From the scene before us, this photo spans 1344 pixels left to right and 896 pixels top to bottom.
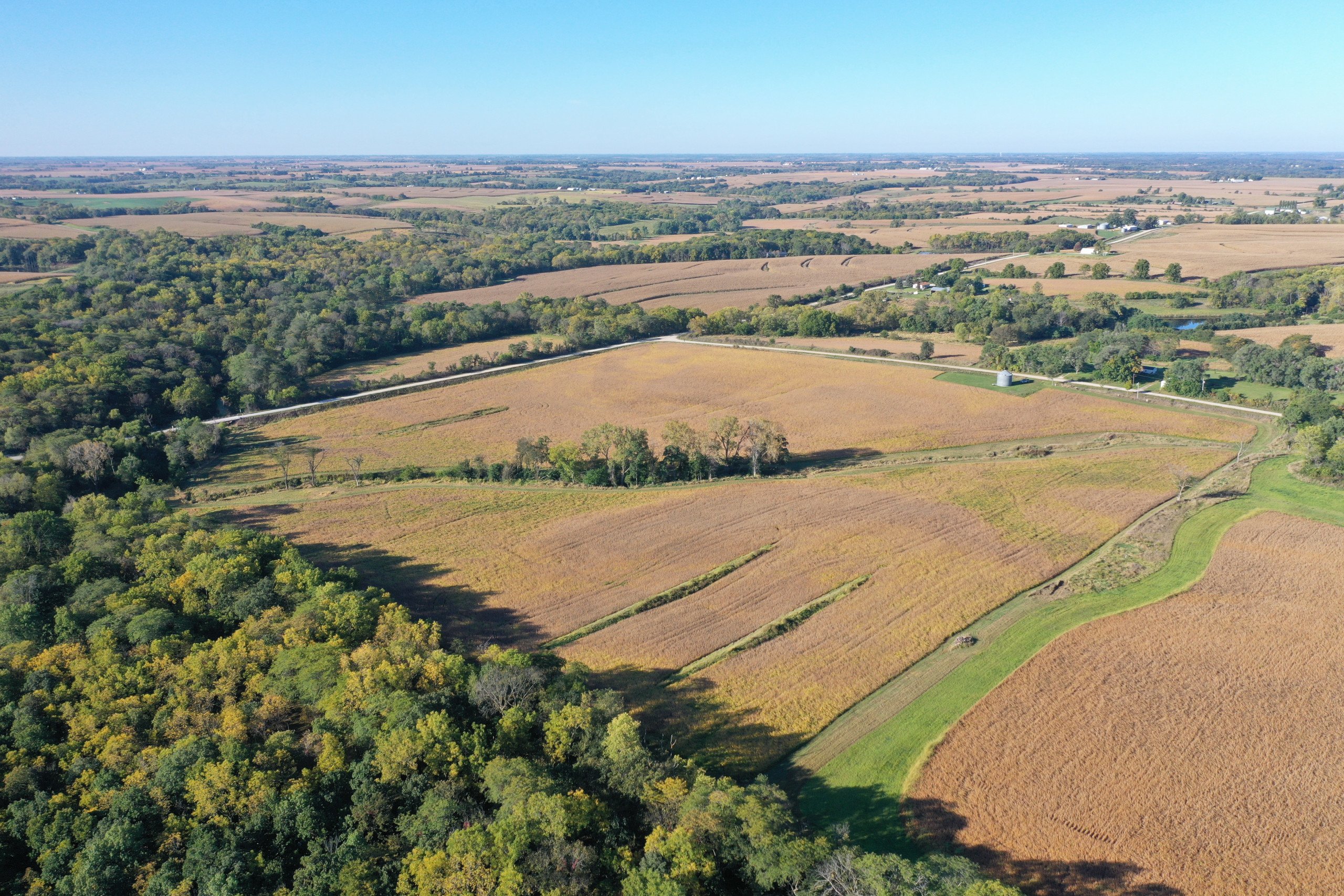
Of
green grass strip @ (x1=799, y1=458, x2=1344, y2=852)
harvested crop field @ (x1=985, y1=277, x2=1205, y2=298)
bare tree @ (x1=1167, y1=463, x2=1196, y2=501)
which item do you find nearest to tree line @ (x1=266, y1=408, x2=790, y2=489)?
green grass strip @ (x1=799, y1=458, x2=1344, y2=852)

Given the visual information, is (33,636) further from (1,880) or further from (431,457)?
(431,457)

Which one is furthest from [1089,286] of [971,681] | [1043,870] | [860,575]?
[1043,870]

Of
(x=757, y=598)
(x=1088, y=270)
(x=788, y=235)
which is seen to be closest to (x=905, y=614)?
(x=757, y=598)

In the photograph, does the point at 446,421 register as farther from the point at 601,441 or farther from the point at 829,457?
the point at 829,457

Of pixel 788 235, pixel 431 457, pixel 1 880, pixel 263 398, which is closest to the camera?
pixel 1 880

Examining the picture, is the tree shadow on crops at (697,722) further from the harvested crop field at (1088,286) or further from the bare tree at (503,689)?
the harvested crop field at (1088,286)

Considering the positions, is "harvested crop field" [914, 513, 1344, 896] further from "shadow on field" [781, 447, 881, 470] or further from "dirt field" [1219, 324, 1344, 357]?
"dirt field" [1219, 324, 1344, 357]
